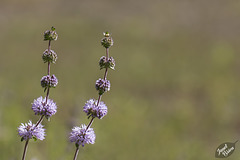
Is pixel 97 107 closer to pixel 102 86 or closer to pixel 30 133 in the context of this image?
pixel 102 86

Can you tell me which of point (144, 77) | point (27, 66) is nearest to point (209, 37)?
point (144, 77)

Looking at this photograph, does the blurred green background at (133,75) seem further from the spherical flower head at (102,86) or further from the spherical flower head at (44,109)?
the spherical flower head at (102,86)

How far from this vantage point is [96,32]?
17641 mm

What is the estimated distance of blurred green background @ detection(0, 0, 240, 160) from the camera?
7.64 m

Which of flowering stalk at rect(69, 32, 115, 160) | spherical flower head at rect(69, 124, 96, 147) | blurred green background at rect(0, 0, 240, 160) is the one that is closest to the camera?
flowering stalk at rect(69, 32, 115, 160)

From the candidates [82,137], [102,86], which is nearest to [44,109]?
[82,137]

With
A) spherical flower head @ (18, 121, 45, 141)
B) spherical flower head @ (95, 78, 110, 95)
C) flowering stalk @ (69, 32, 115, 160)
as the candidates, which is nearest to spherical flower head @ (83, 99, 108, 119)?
flowering stalk @ (69, 32, 115, 160)

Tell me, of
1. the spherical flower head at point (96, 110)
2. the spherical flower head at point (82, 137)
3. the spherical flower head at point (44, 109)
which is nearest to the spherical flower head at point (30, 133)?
the spherical flower head at point (44, 109)

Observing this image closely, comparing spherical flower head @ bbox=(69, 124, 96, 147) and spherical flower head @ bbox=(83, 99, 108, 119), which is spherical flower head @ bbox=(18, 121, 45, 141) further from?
spherical flower head @ bbox=(83, 99, 108, 119)

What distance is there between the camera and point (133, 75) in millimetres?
14008

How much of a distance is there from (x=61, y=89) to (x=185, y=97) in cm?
415

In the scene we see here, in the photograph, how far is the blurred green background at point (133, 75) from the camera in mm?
7637

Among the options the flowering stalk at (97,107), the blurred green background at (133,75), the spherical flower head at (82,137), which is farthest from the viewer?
the blurred green background at (133,75)

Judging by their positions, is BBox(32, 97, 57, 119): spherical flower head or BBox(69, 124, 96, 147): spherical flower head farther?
BBox(69, 124, 96, 147): spherical flower head
